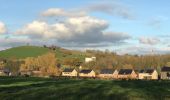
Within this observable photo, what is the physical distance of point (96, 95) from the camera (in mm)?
38688

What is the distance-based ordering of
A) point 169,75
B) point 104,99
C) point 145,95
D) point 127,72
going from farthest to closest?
point 127,72
point 169,75
point 145,95
point 104,99

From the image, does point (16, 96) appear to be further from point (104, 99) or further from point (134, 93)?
point (134, 93)

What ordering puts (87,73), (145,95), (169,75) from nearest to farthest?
(145,95)
(169,75)
(87,73)

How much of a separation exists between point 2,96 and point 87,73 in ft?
518

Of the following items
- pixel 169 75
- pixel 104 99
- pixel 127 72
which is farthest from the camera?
pixel 127 72

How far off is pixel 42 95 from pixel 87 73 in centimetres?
15857

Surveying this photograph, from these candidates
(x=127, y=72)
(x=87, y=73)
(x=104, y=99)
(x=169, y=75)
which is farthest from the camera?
(x=87, y=73)

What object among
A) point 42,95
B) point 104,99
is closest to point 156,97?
point 104,99

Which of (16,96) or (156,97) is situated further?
(16,96)

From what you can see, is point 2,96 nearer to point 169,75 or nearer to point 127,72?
point 169,75

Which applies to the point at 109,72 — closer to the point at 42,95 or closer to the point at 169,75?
the point at 169,75

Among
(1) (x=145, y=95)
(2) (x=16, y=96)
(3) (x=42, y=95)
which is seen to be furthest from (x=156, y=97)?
(2) (x=16, y=96)

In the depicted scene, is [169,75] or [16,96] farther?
[169,75]

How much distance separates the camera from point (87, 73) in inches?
7800
